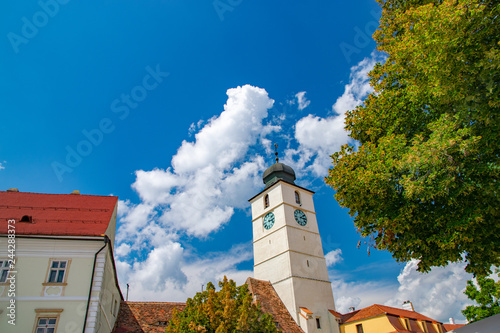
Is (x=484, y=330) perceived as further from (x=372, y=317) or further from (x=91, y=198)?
(x=91, y=198)

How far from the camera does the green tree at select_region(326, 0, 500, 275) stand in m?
8.49

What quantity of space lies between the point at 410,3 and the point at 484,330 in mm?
11095

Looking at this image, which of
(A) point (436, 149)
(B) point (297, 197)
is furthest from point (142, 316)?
(A) point (436, 149)

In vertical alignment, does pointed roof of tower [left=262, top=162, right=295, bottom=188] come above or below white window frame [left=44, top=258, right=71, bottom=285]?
above

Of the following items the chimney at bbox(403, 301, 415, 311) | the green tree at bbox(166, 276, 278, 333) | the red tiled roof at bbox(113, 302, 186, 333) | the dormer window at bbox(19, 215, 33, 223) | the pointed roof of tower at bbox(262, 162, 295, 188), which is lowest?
the green tree at bbox(166, 276, 278, 333)

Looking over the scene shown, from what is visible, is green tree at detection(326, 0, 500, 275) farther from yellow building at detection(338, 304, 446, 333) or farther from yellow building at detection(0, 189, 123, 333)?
yellow building at detection(338, 304, 446, 333)

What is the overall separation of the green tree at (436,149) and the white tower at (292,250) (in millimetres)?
17521

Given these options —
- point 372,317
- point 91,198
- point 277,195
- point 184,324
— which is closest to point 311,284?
point 372,317

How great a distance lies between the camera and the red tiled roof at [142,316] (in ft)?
63.6

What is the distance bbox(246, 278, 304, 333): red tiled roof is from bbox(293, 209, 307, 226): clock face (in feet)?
22.2

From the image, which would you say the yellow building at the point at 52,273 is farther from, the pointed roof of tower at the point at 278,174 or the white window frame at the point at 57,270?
the pointed roof of tower at the point at 278,174

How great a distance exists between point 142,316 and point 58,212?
853 centimetres

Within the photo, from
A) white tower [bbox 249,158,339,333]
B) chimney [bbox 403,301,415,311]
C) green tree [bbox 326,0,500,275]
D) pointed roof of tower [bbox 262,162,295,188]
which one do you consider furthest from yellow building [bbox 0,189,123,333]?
chimney [bbox 403,301,415,311]

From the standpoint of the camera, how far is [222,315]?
14242 mm
